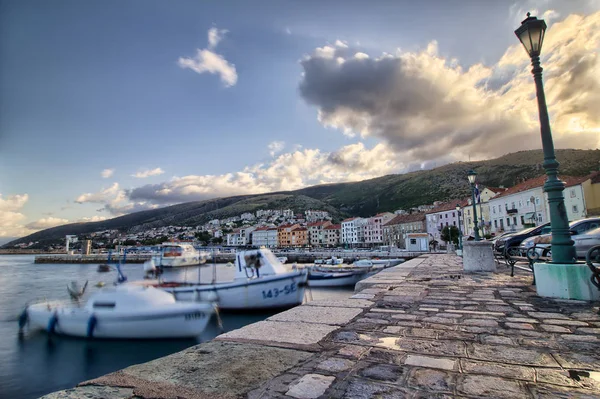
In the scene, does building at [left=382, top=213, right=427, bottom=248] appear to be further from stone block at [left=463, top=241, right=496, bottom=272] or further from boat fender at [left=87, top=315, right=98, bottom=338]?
boat fender at [left=87, top=315, right=98, bottom=338]

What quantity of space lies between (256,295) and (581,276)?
498 inches

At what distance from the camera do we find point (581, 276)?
15.3 ft

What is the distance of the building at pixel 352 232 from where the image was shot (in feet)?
331

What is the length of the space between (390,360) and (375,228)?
9614 cm

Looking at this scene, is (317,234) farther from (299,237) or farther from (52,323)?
(52,323)

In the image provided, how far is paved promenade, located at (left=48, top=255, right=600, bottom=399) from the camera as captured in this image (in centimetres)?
201

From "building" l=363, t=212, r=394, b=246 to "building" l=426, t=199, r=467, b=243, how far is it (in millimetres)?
20306

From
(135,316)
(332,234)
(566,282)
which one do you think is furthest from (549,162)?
(332,234)

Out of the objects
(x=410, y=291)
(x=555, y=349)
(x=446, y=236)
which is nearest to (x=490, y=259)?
(x=410, y=291)

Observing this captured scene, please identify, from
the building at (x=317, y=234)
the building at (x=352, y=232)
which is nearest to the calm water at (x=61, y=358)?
the building at (x=352, y=232)

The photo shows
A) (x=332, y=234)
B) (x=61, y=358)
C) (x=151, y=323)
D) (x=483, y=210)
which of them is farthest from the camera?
(x=332, y=234)

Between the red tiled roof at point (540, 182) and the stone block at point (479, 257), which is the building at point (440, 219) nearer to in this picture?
the red tiled roof at point (540, 182)

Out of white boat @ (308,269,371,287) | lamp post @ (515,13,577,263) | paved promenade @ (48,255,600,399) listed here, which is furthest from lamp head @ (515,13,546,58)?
white boat @ (308,269,371,287)

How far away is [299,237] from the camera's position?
114 m
